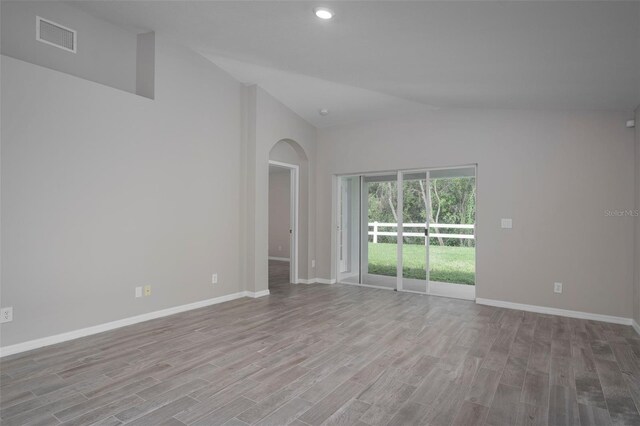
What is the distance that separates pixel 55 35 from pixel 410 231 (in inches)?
204

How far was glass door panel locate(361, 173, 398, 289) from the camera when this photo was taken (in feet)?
20.3

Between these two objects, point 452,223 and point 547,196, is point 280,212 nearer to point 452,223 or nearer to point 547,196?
point 452,223

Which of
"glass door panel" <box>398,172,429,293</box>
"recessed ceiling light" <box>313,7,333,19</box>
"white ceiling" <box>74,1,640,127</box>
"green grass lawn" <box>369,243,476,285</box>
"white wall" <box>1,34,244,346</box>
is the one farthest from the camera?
"glass door panel" <box>398,172,429,293</box>

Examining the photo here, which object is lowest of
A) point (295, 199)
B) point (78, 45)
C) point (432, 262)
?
point (432, 262)

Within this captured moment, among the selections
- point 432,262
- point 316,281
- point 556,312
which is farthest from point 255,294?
point 556,312

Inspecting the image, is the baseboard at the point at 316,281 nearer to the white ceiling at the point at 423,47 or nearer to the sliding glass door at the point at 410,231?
the sliding glass door at the point at 410,231

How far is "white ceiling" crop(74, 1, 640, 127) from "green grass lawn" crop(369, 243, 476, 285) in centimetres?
221

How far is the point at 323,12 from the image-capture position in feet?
9.68

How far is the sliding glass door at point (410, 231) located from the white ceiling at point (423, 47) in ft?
4.18

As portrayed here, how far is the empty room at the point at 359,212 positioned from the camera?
254 cm

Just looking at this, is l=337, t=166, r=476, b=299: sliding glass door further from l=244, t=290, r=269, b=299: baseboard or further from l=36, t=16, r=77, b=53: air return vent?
l=36, t=16, r=77, b=53: air return vent

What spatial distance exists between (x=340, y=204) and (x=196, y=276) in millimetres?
2908

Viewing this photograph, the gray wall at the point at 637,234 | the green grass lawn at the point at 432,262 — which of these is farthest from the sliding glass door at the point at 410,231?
the gray wall at the point at 637,234

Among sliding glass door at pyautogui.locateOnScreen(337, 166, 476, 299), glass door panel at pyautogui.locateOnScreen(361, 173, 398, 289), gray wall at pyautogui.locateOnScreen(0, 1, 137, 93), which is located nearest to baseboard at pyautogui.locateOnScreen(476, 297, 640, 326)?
sliding glass door at pyautogui.locateOnScreen(337, 166, 476, 299)
